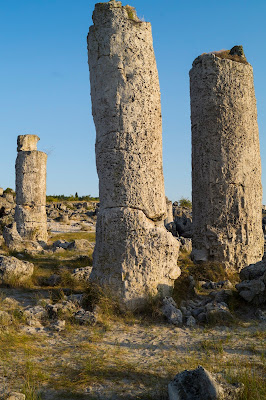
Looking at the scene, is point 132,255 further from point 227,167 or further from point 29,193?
point 29,193

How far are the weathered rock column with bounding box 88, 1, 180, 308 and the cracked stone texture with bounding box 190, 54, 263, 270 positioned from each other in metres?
2.38

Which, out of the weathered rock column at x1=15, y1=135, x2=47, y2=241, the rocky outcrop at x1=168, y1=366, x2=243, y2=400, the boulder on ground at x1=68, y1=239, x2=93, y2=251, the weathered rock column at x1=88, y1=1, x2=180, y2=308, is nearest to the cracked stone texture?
the weathered rock column at x1=88, y1=1, x2=180, y2=308

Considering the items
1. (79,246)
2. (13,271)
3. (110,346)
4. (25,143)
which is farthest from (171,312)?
(25,143)

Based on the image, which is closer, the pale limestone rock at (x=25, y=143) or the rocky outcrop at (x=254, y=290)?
the rocky outcrop at (x=254, y=290)

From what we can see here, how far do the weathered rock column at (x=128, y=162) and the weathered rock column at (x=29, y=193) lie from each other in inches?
373

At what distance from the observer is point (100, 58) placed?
20.9 ft

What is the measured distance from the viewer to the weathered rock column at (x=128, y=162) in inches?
233

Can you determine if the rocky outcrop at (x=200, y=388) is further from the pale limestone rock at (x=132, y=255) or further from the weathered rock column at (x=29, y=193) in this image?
the weathered rock column at (x=29, y=193)

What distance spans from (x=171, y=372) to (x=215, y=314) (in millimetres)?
1948

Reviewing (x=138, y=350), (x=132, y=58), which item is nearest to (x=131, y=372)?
(x=138, y=350)

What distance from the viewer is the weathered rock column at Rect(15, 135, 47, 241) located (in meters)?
15.3

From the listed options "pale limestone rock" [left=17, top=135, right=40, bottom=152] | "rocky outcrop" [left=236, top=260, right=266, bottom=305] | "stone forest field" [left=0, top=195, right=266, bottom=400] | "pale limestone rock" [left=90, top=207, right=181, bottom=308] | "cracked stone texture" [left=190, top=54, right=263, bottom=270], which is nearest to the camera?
"stone forest field" [left=0, top=195, right=266, bottom=400]

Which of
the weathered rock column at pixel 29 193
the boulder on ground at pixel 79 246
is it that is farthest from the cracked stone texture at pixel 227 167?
the weathered rock column at pixel 29 193

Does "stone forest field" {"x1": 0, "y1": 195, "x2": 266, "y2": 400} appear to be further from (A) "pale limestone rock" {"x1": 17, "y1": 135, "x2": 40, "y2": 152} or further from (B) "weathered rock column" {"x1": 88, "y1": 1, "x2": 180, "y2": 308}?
(A) "pale limestone rock" {"x1": 17, "y1": 135, "x2": 40, "y2": 152}
